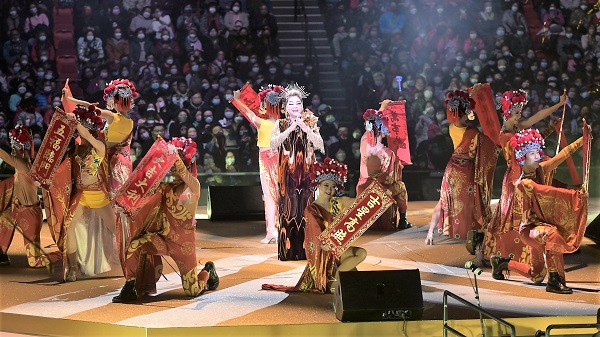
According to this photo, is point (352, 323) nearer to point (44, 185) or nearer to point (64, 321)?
point (64, 321)

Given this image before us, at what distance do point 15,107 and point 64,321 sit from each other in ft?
23.6

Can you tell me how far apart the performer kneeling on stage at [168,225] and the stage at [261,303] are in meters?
0.25

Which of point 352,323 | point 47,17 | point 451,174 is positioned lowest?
point 352,323

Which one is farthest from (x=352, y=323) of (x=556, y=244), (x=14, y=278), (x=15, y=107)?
(x=15, y=107)

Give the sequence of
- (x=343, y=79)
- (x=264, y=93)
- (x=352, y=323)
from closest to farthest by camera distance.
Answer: (x=352, y=323) → (x=264, y=93) → (x=343, y=79)

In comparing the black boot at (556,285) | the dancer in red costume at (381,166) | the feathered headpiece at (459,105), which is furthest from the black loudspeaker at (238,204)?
the black boot at (556,285)

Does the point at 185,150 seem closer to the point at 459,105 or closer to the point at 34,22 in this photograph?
the point at 459,105

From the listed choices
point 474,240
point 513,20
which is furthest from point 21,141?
point 513,20

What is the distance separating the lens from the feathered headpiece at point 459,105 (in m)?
8.84

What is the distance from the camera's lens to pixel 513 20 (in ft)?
46.2

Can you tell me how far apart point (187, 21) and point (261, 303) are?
800 centimetres

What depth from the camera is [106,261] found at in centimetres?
769

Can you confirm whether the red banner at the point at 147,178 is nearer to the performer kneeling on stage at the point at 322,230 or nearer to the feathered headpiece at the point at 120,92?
the performer kneeling on stage at the point at 322,230

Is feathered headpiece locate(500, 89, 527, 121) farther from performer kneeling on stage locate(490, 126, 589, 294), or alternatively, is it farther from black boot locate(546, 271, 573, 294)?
black boot locate(546, 271, 573, 294)
